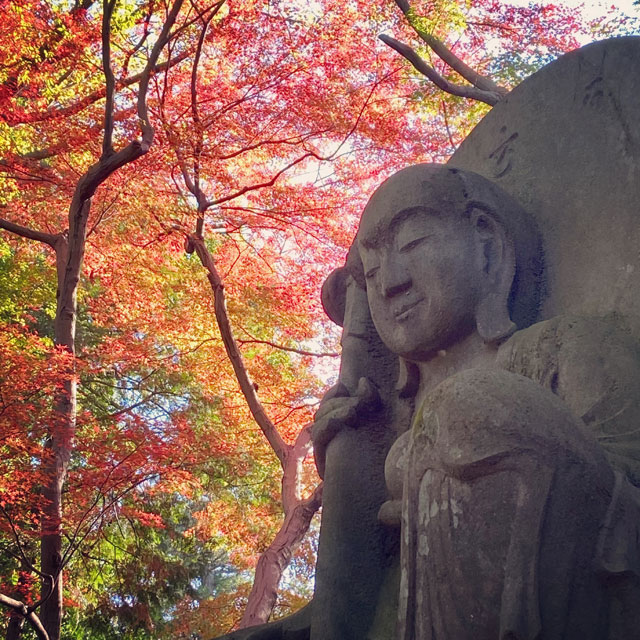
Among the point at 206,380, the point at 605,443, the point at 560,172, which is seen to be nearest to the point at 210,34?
the point at 206,380

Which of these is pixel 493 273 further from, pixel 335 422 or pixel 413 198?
pixel 335 422

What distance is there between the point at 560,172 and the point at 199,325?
262 inches

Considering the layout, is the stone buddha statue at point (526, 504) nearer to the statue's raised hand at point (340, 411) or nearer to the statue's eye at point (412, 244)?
the statue's eye at point (412, 244)

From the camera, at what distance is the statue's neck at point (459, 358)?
7.67 feet

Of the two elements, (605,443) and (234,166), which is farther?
(234,166)

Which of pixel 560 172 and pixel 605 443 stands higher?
pixel 560 172

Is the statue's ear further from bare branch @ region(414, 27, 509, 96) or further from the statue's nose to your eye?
bare branch @ region(414, 27, 509, 96)

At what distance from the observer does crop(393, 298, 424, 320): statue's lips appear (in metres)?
2.34

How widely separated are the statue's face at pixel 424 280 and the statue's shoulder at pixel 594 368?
19 cm

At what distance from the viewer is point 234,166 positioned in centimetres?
883

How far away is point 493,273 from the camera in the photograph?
2.36m

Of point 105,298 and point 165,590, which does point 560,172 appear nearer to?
point 105,298

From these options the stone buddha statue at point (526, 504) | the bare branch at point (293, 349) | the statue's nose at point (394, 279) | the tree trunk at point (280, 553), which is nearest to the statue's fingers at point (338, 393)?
the statue's nose at point (394, 279)

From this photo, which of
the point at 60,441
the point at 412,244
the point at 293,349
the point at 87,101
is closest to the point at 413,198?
the point at 412,244
